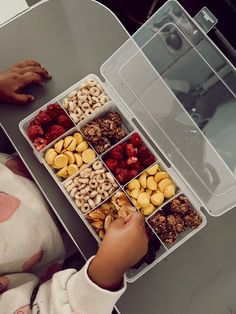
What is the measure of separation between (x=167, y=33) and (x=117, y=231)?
0.37 metres

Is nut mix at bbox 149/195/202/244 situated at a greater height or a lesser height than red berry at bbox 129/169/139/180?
lesser

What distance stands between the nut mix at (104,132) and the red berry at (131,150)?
27 millimetres

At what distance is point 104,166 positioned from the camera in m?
0.80

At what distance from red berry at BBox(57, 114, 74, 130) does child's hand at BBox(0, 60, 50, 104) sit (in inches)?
2.9

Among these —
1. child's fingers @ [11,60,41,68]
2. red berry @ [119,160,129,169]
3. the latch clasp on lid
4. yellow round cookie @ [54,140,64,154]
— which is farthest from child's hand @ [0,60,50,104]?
the latch clasp on lid

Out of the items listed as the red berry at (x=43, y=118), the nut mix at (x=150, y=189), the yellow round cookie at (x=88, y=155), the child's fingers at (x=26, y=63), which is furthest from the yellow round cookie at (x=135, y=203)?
the child's fingers at (x=26, y=63)

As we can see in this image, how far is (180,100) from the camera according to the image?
829 millimetres

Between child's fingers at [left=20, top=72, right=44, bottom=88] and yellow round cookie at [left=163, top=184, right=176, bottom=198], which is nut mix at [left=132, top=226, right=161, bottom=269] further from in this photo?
child's fingers at [left=20, top=72, right=44, bottom=88]

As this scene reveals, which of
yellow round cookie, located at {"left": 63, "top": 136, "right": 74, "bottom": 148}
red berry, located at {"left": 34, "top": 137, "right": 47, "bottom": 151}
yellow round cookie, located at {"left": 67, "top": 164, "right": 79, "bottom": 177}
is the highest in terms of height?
red berry, located at {"left": 34, "top": 137, "right": 47, "bottom": 151}

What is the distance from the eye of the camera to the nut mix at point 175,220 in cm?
76

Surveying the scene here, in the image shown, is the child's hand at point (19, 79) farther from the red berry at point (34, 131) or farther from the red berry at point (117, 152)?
the red berry at point (117, 152)

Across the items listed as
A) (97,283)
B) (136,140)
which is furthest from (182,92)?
(97,283)

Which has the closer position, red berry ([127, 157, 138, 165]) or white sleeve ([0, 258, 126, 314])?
white sleeve ([0, 258, 126, 314])

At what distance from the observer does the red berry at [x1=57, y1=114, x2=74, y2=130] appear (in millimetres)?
800
